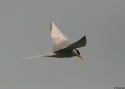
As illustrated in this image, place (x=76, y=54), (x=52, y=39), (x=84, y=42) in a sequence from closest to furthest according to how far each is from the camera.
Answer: (x=84, y=42) < (x=76, y=54) < (x=52, y=39)

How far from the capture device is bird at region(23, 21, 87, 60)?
10623mm

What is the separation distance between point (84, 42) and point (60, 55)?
199 centimetres

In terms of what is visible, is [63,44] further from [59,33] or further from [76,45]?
[76,45]

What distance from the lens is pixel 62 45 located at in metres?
13.2

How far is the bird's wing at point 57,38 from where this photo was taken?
1308 centimetres

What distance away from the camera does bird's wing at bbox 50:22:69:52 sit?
13083mm

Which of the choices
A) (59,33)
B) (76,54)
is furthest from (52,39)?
(76,54)

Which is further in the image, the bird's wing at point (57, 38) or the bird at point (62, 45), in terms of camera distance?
the bird's wing at point (57, 38)

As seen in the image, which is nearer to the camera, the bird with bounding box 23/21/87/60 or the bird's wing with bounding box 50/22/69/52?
A: the bird with bounding box 23/21/87/60

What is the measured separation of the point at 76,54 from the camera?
12570 millimetres

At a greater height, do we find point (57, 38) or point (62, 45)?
point (57, 38)

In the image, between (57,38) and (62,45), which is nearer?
(62,45)

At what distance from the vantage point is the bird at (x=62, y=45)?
10623mm

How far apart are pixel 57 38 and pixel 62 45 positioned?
121 cm
